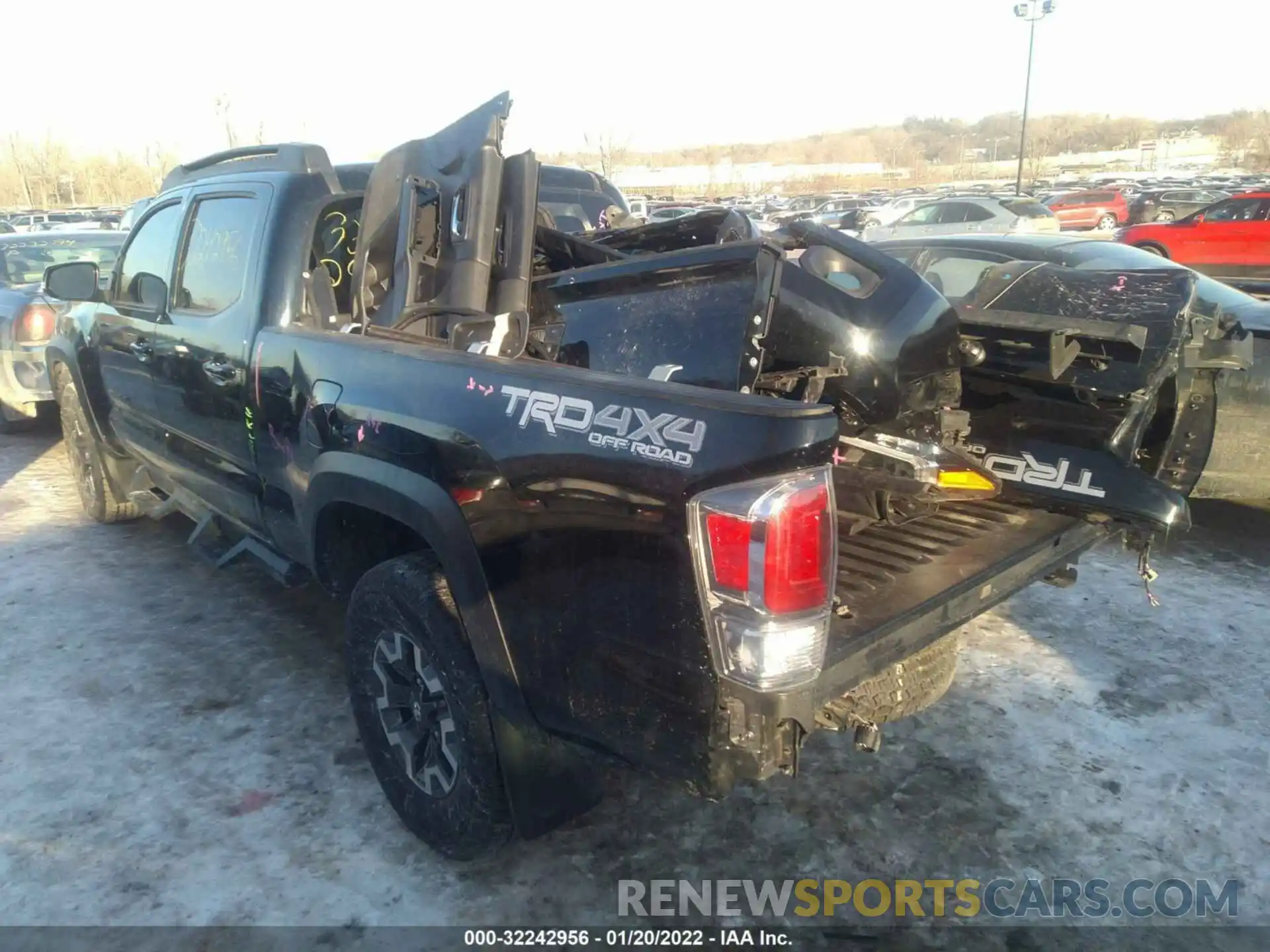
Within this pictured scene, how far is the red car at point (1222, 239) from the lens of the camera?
17906mm

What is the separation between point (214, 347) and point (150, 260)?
1153 mm

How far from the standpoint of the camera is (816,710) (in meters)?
2.13

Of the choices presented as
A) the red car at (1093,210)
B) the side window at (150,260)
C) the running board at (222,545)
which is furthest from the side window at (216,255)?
the red car at (1093,210)

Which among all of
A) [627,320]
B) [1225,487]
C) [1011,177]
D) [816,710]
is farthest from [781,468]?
[1011,177]

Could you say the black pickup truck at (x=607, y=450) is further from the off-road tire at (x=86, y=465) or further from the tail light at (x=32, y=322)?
the tail light at (x=32, y=322)

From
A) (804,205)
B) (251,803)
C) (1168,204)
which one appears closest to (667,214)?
(1168,204)

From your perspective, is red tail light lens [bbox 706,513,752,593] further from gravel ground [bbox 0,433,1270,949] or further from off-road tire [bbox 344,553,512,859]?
gravel ground [bbox 0,433,1270,949]

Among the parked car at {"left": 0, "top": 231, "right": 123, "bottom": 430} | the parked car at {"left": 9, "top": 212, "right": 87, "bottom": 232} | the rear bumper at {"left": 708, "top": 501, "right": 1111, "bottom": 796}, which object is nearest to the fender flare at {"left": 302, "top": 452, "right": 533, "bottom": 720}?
the rear bumper at {"left": 708, "top": 501, "right": 1111, "bottom": 796}

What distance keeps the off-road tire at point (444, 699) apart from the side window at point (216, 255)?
1.41m

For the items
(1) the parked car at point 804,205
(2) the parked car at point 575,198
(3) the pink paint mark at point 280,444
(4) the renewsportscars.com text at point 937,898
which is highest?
(2) the parked car at point 575,198

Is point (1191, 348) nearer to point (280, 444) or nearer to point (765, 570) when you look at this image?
point (765, 570)

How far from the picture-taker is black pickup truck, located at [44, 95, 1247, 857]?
198 centimetres

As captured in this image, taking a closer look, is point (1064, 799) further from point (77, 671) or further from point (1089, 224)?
point (1089, 224)

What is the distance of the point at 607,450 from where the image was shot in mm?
2076
